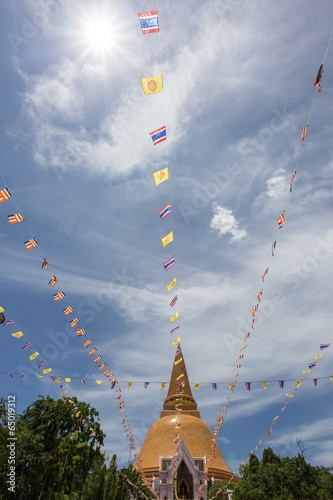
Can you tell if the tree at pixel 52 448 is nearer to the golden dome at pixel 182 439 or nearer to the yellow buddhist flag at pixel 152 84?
the yellow buddhist flag at pixel 152 84

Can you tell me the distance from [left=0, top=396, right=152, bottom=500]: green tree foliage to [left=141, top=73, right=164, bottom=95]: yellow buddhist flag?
14.1m

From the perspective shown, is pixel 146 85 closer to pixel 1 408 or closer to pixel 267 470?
pixel 1 408

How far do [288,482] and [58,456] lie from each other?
1562cm

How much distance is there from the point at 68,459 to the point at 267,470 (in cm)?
1466

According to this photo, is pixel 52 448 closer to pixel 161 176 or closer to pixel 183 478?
pixel 161 176

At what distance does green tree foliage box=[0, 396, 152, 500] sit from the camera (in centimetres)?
1573

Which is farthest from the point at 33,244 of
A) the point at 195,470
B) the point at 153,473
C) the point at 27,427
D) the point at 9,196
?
the point at 153,473

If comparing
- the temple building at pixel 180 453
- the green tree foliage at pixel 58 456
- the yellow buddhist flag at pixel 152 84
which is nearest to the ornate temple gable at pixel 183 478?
the temple building at pixel 180 453

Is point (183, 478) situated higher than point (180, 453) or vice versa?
point (180, 453)

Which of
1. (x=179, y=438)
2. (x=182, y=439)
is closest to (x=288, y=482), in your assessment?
(x=182, y=439)

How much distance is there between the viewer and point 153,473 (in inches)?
1777

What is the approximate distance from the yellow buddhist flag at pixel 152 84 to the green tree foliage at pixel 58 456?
14.1m

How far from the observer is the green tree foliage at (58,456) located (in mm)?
15734

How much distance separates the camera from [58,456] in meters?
22.0
